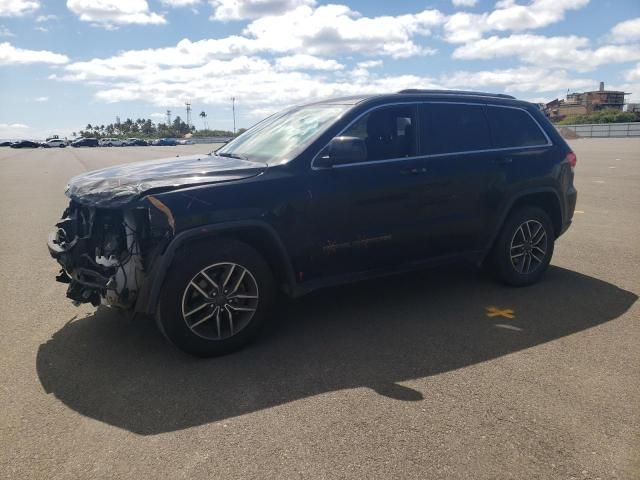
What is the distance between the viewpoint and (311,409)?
3215 mm

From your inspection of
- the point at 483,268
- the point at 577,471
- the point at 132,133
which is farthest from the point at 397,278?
the point at 132,133

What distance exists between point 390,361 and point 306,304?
1.43 metres

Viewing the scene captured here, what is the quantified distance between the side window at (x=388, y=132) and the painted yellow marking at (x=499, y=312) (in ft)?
5.16

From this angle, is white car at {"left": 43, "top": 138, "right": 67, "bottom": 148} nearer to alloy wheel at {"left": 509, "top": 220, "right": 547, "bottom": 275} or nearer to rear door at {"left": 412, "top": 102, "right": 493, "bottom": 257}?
rear door at {"left": 412, "top": 102, "right": 493, "bottom": 257}

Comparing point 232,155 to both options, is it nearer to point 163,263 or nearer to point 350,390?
point 163,263

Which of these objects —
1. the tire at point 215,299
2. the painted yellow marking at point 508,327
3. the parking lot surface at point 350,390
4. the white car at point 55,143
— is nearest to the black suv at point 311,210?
the tire at point 215,299

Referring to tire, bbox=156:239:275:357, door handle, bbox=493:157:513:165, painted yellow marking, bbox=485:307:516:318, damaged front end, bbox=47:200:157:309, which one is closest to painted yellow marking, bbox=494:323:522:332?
painted yellow marking, bbox=485:307:516:318

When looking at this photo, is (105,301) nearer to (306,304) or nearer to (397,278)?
(306,304)

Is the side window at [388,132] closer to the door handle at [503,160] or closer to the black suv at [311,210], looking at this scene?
the black suv at [311,210]

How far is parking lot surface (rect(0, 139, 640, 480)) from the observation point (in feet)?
8.99

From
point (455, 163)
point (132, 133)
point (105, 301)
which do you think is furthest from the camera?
point (132, 133)

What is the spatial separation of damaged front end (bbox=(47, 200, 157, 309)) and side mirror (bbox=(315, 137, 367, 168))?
1408mm

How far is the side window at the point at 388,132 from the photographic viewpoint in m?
4.54

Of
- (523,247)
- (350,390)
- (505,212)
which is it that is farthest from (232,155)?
(523,247)
